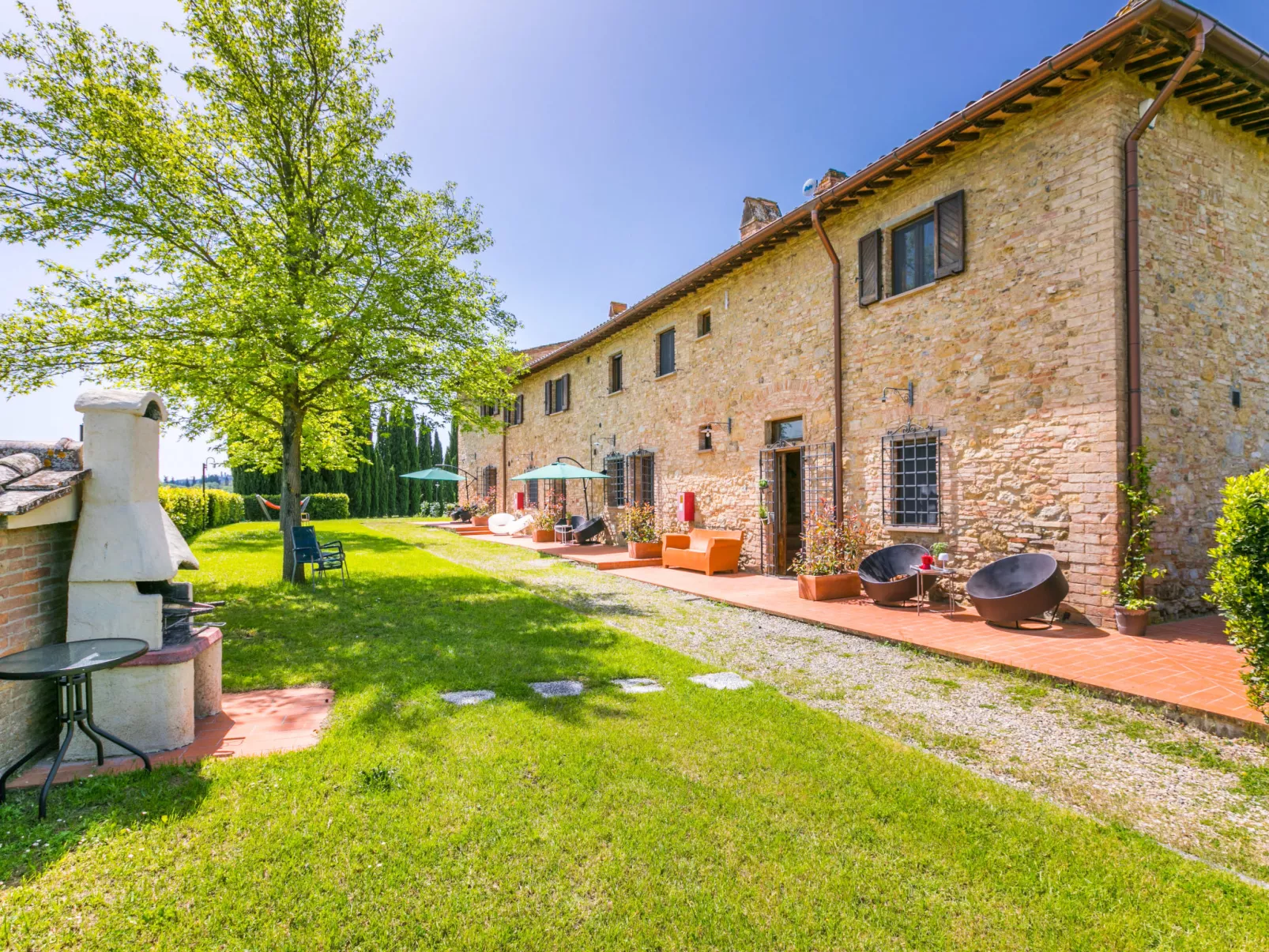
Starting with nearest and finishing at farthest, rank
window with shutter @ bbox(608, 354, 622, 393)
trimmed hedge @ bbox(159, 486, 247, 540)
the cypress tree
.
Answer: trimmed hedge @ bbox(159, 486, 247, 540) → window with shutter @ bbox(608, 354, 622, 393) → the cypress tree

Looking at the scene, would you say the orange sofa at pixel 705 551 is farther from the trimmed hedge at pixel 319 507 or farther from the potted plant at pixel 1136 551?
the trimmed hedge at pixel 319 507

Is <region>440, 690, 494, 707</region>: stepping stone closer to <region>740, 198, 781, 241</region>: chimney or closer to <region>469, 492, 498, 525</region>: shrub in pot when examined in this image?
<region>740, 198, 781, 241</region>: chimney

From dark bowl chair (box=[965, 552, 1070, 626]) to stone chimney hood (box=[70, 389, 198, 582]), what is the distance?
6.84 meters

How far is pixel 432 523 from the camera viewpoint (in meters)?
24.4

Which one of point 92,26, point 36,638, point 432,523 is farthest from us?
point 432,523

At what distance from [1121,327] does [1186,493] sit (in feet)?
6.56

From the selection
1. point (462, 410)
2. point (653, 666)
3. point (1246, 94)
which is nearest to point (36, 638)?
point (653, 666)

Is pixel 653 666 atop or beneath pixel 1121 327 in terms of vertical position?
beneath

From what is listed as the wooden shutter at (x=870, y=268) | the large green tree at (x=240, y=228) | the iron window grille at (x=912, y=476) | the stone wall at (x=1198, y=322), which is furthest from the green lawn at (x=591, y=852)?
the wooden shutter at (x=870, y=268)

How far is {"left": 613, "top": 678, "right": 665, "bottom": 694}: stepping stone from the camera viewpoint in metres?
4.28

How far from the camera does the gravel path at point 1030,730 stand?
8.88 feet

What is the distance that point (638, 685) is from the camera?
14.6 ft

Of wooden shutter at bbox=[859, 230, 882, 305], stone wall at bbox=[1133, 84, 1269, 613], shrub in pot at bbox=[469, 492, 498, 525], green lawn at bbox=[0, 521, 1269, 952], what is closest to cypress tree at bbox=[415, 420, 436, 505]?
shrub in pot at bbox=[469, 492, 498, 525]

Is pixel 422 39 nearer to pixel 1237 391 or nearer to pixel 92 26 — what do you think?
pixel 92 26
